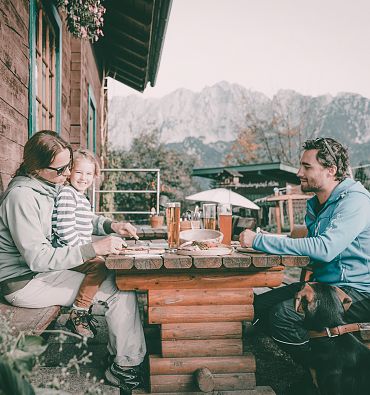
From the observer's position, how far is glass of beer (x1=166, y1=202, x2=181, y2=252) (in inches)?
101

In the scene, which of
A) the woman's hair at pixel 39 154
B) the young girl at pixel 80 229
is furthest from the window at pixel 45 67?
the woman's hair at pixel 39 154

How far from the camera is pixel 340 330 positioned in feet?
7.23

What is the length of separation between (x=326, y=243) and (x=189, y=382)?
1.07 metres

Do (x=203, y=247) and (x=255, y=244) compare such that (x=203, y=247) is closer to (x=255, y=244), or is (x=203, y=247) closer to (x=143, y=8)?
(x=255, y=244)

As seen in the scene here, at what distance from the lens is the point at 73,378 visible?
8.44 ft

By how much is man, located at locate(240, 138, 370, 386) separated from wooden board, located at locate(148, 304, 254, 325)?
26cm

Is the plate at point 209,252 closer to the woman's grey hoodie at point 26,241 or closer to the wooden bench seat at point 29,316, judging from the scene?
the woman's grey hoodie at point 26,241

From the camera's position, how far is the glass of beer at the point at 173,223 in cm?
256

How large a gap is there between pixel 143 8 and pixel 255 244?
521cm

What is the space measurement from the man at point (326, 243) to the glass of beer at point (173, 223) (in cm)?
41

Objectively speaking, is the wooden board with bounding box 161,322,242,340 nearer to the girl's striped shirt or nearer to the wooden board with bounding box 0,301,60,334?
the wooden board with bounding box 0,301,60,334

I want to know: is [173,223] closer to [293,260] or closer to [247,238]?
[247,238]

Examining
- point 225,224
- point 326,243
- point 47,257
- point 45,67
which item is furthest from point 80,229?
point 45,67

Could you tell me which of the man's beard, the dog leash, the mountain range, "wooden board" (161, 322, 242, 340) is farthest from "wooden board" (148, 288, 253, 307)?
the mountain range
